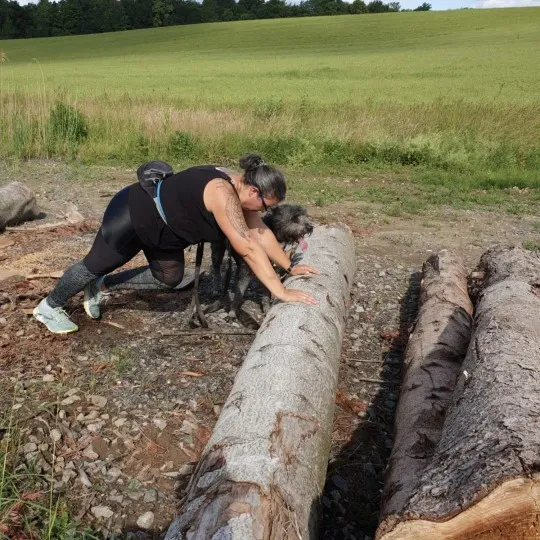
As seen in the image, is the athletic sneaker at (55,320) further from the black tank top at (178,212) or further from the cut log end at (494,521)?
the cut log end at (494,521)

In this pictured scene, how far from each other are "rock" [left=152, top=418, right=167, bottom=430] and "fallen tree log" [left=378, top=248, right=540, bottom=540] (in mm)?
1877

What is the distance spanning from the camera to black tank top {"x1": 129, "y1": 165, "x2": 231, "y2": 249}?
4203mm

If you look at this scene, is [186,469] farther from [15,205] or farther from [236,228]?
[15,205]

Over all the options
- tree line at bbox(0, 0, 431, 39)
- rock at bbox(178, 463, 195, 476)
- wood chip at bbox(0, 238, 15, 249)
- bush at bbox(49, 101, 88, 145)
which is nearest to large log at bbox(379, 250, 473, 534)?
rock at bbox(178, 463, 195, 476)

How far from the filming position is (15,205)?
7688 mm

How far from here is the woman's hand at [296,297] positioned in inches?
161

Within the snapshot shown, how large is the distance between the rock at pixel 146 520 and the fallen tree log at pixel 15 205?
5555mm

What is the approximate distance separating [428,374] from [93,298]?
286cm

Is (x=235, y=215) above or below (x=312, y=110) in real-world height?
above

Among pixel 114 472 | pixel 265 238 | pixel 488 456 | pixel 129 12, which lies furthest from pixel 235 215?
pixel 129 12

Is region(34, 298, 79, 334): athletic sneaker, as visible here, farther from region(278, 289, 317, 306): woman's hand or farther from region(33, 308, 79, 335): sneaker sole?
region(278, 289, 317, 306): woman's hand

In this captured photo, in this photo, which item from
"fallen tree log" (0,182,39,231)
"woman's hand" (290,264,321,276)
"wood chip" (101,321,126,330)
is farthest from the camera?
"fallen tree log" (0,182,39,231)

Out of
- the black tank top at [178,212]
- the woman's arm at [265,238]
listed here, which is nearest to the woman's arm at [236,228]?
the black tank top at [178,212]

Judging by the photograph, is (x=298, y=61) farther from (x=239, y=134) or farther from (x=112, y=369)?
(x=112, y=369)
